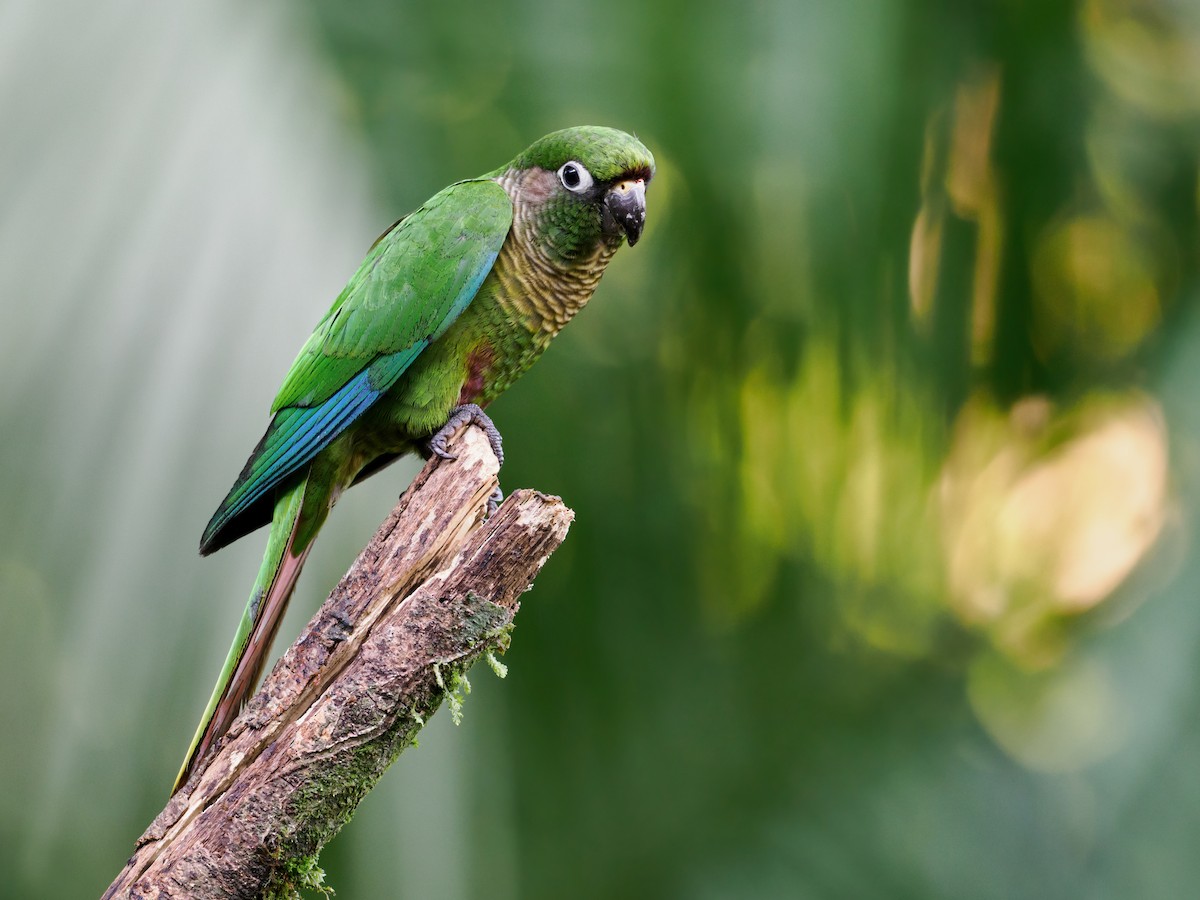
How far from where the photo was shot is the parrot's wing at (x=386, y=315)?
2.66 m

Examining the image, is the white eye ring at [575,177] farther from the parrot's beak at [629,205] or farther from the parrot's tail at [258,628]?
the parrot's tail at [258,628]

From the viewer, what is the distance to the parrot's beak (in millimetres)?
2762

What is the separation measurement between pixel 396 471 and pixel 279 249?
3.14ft

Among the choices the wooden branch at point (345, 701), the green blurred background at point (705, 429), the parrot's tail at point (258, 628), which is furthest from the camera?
the green blurred background at point (705, 429)

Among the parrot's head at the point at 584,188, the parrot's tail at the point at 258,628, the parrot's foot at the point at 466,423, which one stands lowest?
the parrot's tail at the point at 258,628

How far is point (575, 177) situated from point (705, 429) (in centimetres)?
100

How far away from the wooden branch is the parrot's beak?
103 cm

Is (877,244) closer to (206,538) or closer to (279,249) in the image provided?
(279,249)

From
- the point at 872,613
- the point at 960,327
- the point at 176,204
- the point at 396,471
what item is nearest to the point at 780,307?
the point at 960,327

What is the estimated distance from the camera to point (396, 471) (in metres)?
3.33

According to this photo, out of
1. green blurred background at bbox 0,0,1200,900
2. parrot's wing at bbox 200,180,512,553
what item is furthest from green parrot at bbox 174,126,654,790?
green blurred background at bbox 0,0,1200,900

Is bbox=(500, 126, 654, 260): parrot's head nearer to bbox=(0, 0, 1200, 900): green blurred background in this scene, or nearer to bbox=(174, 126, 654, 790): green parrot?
bbox=(174, 126, 654, 790): green parrot

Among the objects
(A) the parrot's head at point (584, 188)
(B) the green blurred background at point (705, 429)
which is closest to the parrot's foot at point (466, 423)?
(B) the green blurred background at point (705, 429)

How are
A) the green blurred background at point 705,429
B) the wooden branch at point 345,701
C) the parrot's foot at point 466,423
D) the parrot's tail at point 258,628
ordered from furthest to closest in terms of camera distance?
the parrot's foot at point 466,423, the green blurred background at point 705,429, the parrot's tail at point 258,628, the wooden branch at point 345,701
